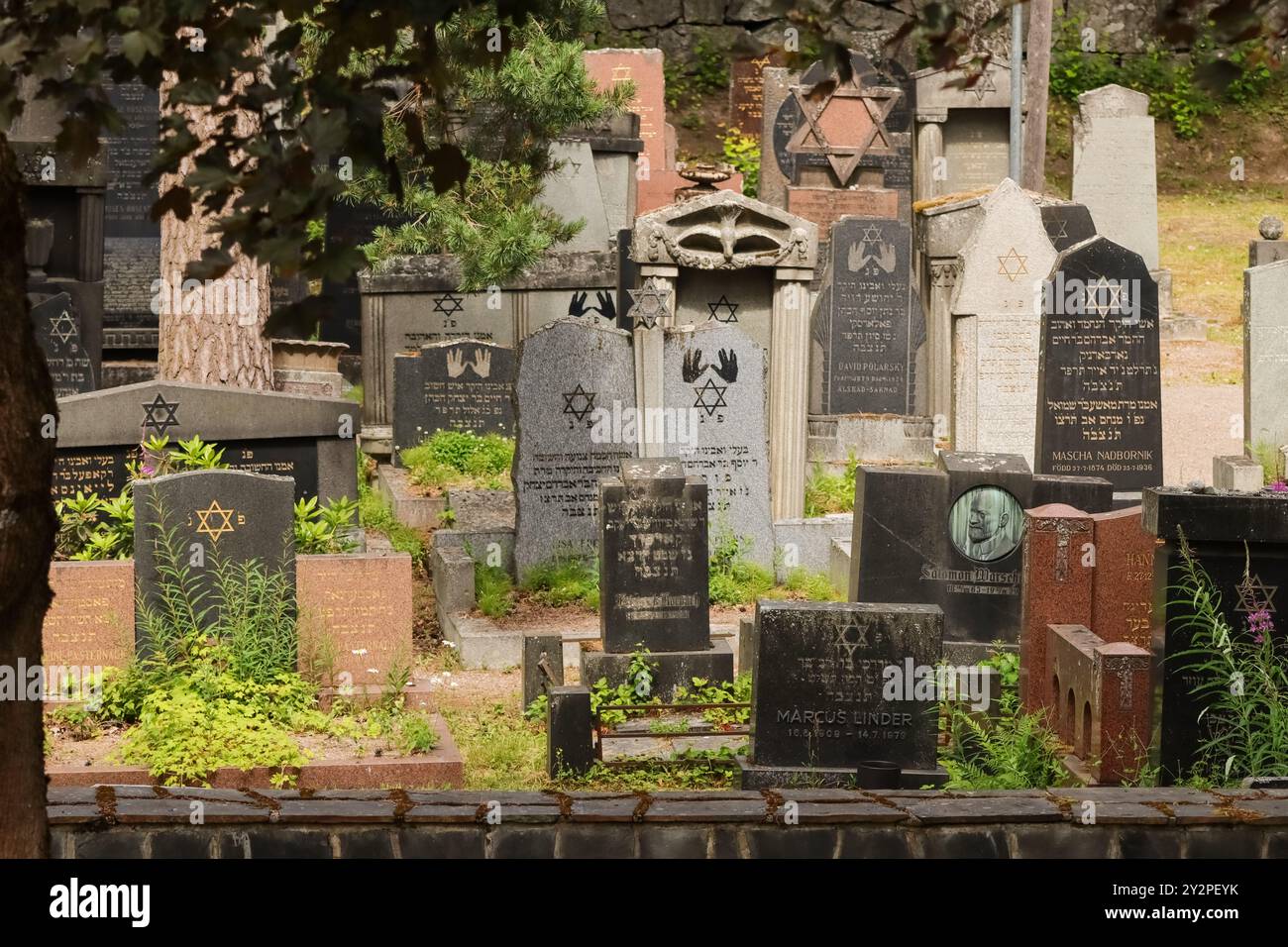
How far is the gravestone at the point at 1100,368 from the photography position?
1189cm

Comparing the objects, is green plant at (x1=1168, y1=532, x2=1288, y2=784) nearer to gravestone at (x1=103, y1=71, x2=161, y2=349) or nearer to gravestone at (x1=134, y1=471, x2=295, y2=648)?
gravestone at (x1=134, y1=471, x2=295, y2=648)

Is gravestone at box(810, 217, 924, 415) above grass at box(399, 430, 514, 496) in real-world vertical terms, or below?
above

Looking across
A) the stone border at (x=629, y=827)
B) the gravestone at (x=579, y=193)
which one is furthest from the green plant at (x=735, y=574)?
the gravestone at (x=579, y=193)

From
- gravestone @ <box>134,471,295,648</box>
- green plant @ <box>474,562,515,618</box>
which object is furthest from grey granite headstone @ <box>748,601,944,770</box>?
green plant @ <box>474,562,515,618</box>

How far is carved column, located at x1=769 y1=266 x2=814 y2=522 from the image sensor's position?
1254 centimetres

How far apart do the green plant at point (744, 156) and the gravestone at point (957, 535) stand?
613 inches

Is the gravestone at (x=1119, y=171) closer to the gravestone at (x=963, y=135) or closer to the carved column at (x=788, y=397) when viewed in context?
the gravestone at (x=963, y=135)

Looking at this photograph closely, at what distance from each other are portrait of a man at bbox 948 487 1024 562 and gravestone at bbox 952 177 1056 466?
11.9 feet

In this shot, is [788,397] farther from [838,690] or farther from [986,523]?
[838,690]

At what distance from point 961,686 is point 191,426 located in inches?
189

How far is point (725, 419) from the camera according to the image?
39.2 ft

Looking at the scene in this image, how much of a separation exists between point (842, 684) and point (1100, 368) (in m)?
5.29

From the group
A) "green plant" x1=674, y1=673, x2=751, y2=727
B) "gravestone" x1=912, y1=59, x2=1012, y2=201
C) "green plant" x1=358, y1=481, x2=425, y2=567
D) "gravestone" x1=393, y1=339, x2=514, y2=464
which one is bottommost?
"green plant" x1=674, y1=673, x2=751, y2=727
